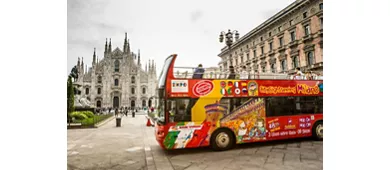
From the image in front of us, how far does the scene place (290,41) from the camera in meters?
17.9

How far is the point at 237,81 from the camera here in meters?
6.29

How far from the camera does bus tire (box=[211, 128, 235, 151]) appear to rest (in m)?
5.94

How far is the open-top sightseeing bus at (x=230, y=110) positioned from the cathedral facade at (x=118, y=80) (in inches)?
1417

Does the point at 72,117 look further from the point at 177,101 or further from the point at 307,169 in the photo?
the point at 307,169

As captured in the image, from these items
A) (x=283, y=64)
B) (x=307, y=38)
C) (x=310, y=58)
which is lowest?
(x=283, y=64)

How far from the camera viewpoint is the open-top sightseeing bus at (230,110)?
5625mm

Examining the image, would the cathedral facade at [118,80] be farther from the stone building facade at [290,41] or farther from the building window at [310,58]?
the building window at [310,58]

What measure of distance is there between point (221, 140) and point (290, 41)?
15.1m

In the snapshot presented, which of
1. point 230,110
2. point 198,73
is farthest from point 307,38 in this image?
point 198,73

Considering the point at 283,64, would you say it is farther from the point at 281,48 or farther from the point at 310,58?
the point at 310,58

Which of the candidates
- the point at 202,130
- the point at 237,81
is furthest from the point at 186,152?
the point at 237,81

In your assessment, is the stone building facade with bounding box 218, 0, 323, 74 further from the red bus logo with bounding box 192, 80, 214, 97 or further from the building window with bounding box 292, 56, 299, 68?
the red bus logo with bounding box 192, 80, 214, 97
